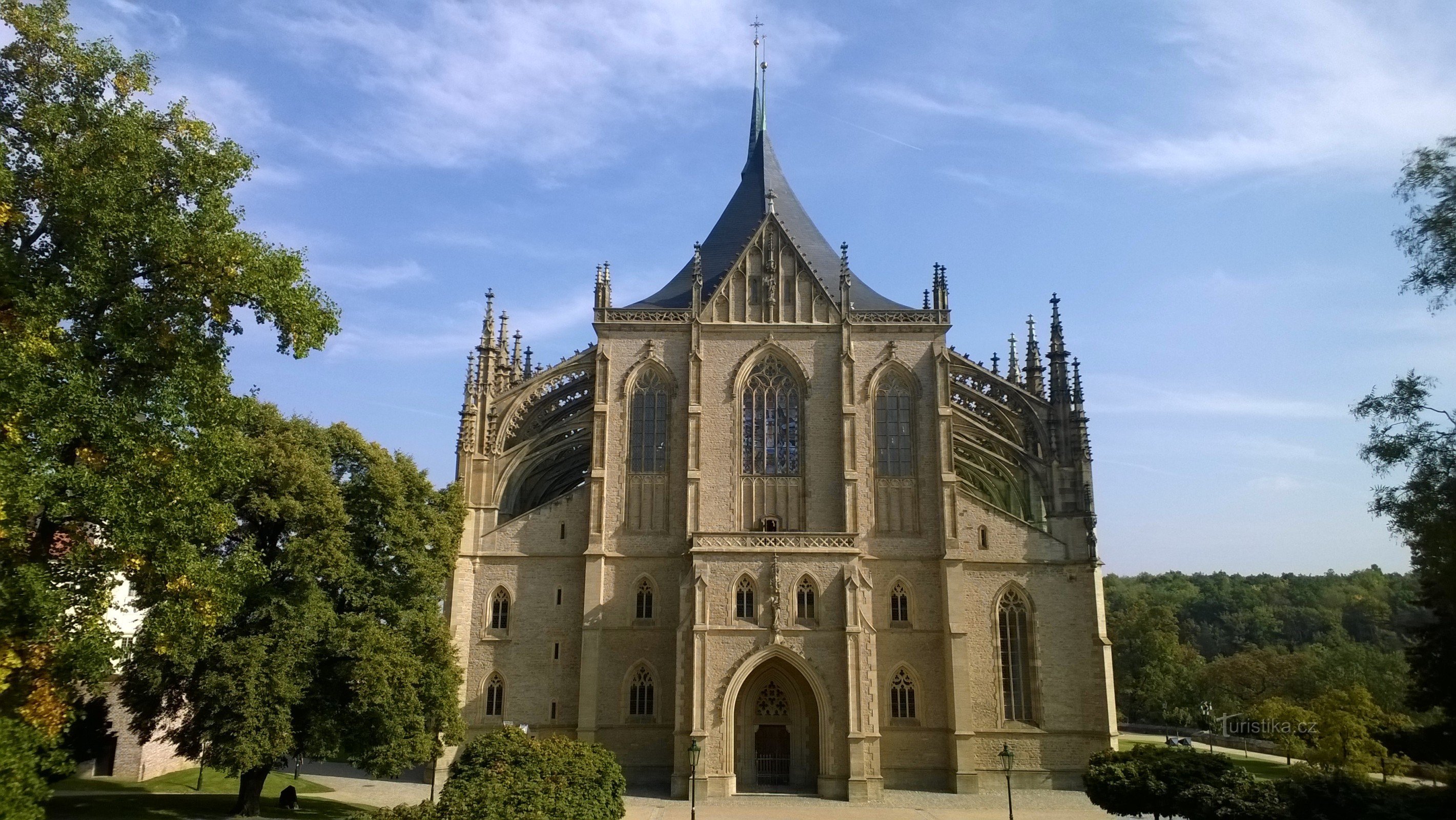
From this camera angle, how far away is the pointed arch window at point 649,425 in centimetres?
4034

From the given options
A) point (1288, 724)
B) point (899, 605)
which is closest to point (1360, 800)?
point (899, 605)

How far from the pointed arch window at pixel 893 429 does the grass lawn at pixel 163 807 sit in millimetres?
23008

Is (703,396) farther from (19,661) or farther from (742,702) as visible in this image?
(19,661)

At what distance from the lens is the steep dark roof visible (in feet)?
143

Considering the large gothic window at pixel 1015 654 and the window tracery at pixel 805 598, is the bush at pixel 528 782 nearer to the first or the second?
the window tracery at pixel 805 598

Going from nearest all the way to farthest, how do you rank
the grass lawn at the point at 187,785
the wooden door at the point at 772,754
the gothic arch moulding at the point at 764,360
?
1. the grass lawn at the point at 187,785
2. the wooden door at the point at 772,754
3. the gothic arch moulding at the point at 764,360

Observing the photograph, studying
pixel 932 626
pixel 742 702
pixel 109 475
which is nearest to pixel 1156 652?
pixel 932 626

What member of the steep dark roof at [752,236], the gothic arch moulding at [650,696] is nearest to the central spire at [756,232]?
the steep dark roof at [752,236]

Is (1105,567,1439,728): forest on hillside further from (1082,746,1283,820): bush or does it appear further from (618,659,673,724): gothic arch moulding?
(618,659,673,724): gothic arch moulding

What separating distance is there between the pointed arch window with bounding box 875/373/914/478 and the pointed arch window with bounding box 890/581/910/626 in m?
4.58

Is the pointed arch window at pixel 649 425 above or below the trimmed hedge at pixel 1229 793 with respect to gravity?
above

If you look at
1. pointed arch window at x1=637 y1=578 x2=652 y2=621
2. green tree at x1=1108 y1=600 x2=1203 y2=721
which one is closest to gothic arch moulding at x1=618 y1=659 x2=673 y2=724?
pointed arch window at x1=637 y1=578 x2=652 y2=621

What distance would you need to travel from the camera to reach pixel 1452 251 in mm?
18703

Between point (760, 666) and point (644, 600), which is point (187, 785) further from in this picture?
point (760, 666)
